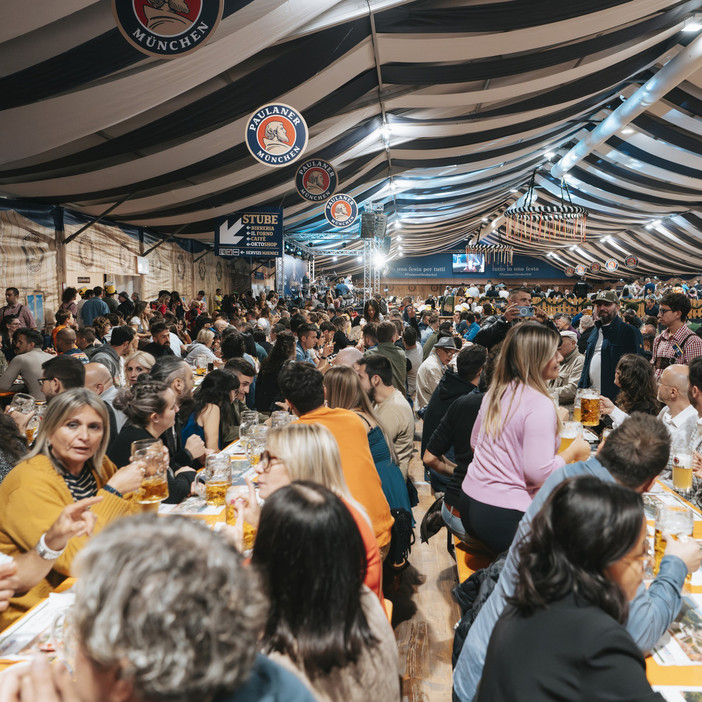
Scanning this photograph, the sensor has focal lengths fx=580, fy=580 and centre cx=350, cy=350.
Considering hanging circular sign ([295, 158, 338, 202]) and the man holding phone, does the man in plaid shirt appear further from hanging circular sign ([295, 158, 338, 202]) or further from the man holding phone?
hanging circular sign ([295, 158, 338, 202])

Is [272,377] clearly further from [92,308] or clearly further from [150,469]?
[92,308]

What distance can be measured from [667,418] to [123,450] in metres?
2.77

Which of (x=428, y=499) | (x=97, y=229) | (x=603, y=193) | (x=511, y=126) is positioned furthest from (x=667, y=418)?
(x=603, y=193)

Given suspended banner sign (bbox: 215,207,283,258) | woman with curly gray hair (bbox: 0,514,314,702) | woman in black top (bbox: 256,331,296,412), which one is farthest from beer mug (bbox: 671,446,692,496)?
suspended banner sign (bbox: 215,207,283,258)

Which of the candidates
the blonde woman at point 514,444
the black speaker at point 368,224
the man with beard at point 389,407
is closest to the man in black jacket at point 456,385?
the man with beard at point 389,407

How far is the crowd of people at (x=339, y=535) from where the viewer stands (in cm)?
64

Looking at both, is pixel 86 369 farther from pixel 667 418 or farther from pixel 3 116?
pixel 667 418

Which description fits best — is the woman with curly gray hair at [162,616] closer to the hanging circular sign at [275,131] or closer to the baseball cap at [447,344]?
the baseball cap at [447,344]

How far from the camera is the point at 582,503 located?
116cm

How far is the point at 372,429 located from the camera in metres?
2.85

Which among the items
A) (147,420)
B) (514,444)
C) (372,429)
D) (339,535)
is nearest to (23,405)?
(147,420)

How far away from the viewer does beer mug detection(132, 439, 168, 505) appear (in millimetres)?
1979

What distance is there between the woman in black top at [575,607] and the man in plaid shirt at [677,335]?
404cm

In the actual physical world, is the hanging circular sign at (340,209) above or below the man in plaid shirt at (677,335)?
above
